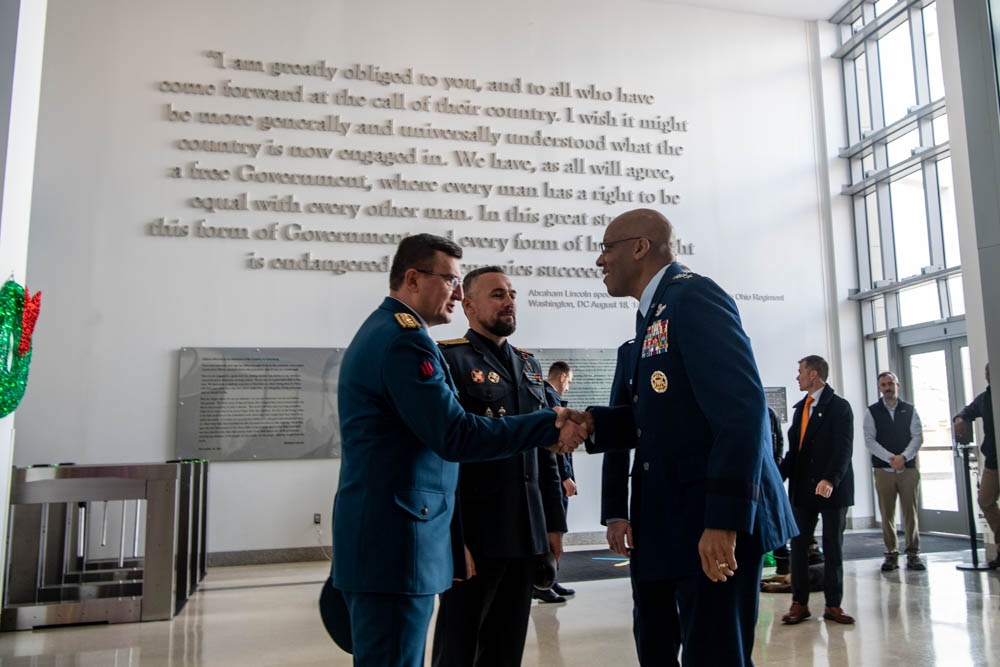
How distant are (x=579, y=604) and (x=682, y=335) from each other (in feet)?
11.4

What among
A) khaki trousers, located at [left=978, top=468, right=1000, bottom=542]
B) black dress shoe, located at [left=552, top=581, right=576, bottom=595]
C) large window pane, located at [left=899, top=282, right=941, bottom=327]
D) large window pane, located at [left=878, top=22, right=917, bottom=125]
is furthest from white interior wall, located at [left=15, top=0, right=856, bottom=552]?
khaki trousers, located at [left=978, top=468, right=1000, bottom=542]

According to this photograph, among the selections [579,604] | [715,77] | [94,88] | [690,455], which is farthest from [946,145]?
[94,88]

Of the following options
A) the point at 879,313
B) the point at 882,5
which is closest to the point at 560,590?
the point at 879,313

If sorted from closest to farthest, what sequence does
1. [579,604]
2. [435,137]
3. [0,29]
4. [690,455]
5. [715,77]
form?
[690,455], [0,29], [579,604], [435,137], [715,77]

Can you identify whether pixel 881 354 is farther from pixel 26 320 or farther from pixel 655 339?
pixel 26 320

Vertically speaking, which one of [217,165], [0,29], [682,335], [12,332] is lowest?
[682,335]

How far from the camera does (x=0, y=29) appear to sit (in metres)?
3.50

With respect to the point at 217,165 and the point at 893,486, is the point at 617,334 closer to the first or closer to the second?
the point at 893,486

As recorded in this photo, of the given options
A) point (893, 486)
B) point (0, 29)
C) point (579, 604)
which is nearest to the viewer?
point (0, 29)

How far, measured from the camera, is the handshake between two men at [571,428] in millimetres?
1994

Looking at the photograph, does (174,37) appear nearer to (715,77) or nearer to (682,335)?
(715,77)

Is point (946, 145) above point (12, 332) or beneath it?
above

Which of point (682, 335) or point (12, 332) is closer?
point (682, 335)

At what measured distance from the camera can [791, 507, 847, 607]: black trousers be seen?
4.26 m
